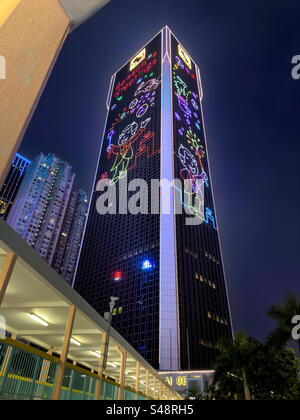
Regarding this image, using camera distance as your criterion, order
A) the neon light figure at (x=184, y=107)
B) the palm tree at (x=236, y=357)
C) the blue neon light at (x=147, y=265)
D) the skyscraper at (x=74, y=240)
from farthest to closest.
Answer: the skyscraper at (x=74, y=240) → the neon light figure at (x=184, y=107) → the blue neon light at (x=147, y=265) → the palm tree at (x=236, y=357)

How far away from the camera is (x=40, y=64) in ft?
8.57

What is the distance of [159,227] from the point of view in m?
86.6

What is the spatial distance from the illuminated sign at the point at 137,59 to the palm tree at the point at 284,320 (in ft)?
490

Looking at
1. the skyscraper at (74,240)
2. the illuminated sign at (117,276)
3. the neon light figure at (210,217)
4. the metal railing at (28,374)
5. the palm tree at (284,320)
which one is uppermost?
the skyscraper at (74,240)

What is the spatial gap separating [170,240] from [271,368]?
5402 centimetres

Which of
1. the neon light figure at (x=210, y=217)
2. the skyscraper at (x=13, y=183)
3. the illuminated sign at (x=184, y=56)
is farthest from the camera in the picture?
the illuminated sign at (x=184, y=56)

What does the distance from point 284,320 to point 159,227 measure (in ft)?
220

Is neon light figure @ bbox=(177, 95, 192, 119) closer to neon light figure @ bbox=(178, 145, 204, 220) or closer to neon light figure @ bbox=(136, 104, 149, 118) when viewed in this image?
neon light figure @ bbox=(136, 104, 149, 118)

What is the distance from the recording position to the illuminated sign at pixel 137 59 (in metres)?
145

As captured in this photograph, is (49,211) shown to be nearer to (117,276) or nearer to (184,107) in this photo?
(117,276)

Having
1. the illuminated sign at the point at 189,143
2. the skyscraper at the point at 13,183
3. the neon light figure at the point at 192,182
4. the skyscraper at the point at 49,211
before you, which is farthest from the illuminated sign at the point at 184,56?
the skyscraper at the point at 13,183

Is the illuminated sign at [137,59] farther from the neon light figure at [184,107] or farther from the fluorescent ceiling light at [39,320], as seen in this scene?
the fluorescent ceiling light at [39,320]

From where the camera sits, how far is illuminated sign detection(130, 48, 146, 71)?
145 meters
